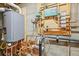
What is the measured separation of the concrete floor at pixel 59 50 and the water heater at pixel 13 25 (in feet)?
1.13

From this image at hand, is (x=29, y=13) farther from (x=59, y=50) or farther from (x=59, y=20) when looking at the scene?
(x=59, y=50)

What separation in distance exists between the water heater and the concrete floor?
345 mm

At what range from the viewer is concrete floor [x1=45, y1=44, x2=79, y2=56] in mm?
1633

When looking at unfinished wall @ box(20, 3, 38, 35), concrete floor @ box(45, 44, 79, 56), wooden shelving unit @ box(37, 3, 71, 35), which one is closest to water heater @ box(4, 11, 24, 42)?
unfinished wall @ box(20, 3, 38, 35)

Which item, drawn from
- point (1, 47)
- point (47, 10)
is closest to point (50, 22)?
point (47, 10)

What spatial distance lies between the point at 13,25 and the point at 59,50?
0.61m

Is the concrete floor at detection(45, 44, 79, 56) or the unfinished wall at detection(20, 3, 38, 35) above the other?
the unfinished wall at detection(20, 3, 38, 35)

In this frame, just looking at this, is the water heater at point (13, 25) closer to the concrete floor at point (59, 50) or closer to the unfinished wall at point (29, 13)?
the unfinished wall at point (29, 13)

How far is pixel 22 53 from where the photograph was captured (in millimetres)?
1707

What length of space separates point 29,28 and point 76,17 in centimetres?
55

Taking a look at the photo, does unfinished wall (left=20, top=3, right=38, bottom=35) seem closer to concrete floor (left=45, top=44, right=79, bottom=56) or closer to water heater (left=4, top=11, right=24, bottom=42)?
water heater (left=4, top=11, right=24, bottom=42)

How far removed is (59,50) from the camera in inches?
65.4

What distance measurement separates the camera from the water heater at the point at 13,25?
5.35ft

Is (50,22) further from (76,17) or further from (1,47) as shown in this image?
(1,47)
